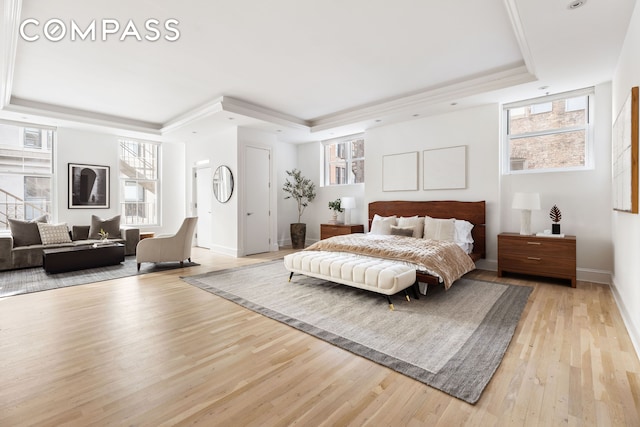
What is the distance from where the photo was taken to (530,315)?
2.98 m

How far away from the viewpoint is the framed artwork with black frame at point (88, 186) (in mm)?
6473

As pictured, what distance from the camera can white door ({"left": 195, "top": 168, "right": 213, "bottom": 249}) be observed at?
7.23 meters

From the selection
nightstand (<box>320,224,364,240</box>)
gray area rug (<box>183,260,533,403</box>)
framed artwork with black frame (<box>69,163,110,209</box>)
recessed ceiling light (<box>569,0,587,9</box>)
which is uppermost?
recessed ceiling light (<box>569,0,587,9</box>)

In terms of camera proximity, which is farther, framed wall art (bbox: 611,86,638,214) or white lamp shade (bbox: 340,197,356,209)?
white lamp shade (bbox: 340,197,356,209)

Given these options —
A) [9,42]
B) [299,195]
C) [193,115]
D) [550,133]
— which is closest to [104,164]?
[193,115]

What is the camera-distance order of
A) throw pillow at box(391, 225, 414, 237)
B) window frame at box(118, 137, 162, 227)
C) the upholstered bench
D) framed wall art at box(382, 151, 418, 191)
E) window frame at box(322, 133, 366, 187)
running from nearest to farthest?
the upholstered bench → throw pillow at box(391, 225, 414, 237) → framed wall art at box(382, 151, 418, 191) → window frame at box(322, 133, 366, 187) → window frame at box(118, 137, 162, 227)

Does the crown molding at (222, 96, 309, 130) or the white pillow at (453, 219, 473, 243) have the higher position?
the crown molding at (222, 96, 309, 130)

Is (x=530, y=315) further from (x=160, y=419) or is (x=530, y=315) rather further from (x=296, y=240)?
(x=296, y=240)

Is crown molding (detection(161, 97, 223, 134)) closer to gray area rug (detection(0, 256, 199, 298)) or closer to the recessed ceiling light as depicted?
gray area rug (detection(0, 256, 199, 298))

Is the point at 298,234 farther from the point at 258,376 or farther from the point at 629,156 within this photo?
the point at 629,156

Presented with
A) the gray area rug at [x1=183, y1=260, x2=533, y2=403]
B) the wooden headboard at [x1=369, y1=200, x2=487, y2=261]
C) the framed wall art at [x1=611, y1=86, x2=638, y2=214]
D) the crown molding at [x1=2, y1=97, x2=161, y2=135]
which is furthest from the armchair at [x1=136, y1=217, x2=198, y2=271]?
the framed wall art at [x1=611, y1=86, x2=638, y2=214]

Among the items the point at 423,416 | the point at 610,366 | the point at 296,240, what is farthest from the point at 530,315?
the point at 296,240

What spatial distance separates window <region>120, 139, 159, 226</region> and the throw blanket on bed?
17.4ft

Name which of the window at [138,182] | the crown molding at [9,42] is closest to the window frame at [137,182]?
the window at [138,182]
